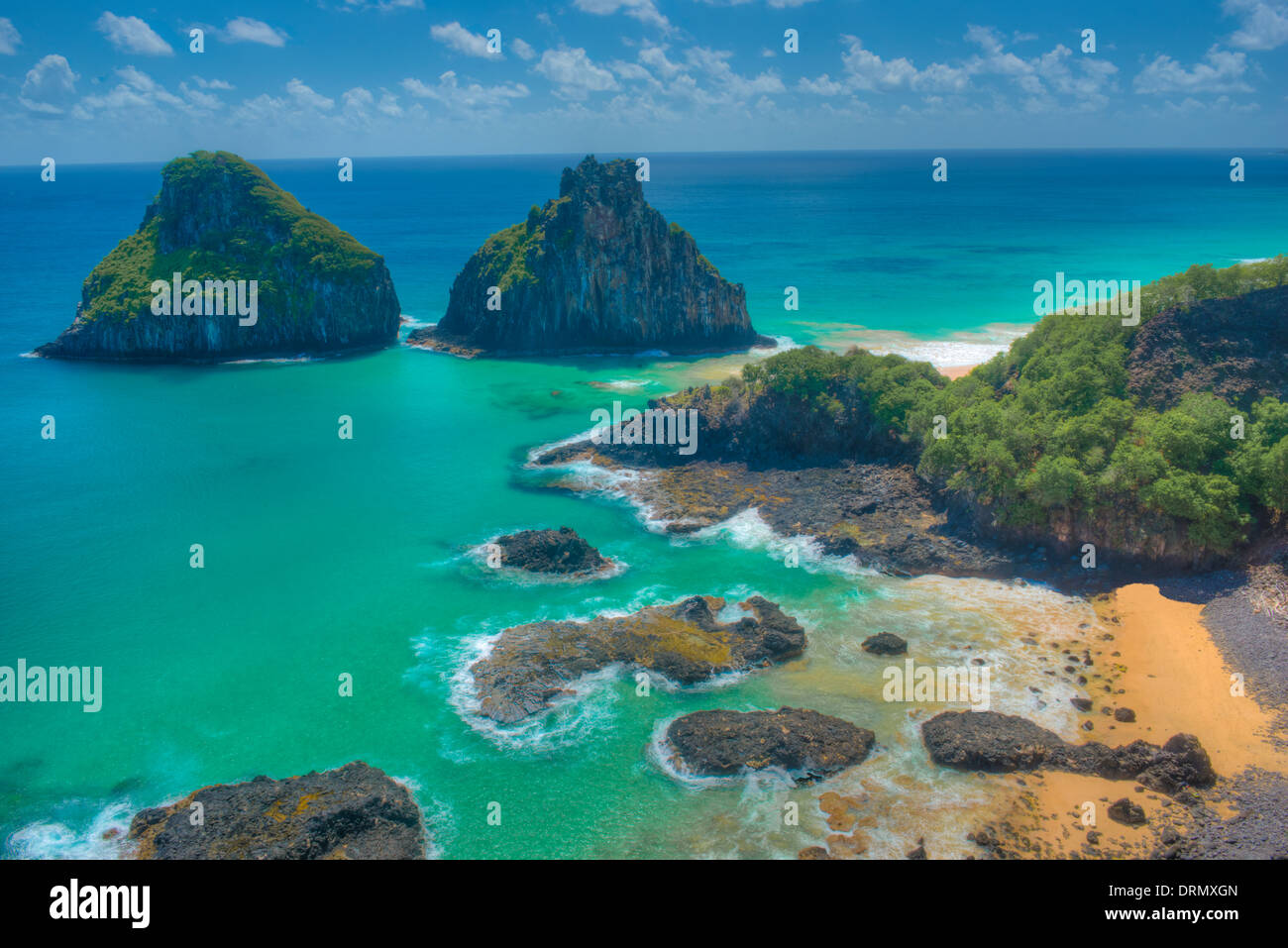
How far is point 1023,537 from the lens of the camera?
154 feet

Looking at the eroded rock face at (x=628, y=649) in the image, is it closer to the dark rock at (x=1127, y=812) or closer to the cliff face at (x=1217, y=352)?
the dark rock at (x=1127, y=812)

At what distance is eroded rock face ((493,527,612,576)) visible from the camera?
48156 millimetres

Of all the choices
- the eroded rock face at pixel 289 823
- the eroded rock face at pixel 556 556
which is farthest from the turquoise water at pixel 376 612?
the eroded rock face at pixel 556 556

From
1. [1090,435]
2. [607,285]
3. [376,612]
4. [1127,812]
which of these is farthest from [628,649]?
[607,285]

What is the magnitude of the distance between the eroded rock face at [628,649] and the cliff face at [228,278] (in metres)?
74.5

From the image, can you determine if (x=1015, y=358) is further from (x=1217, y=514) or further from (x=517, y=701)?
(x=517, y=701)

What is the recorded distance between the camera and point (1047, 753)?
105ft

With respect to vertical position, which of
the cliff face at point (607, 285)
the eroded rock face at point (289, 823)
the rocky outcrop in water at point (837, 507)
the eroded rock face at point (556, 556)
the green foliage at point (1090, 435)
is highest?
the cliff face at point (607, 285)

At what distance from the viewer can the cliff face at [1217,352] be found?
1838 inches

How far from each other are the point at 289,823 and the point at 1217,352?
174 ft

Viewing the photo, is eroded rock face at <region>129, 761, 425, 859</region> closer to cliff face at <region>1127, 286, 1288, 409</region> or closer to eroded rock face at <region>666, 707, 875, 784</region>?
eroded rock face at <region>666, 707, 875, 784</region>

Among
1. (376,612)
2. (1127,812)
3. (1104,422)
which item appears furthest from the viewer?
(1104,422)

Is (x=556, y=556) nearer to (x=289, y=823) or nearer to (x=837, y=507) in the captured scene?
(x=837, y=507)

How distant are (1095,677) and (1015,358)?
2637cm
